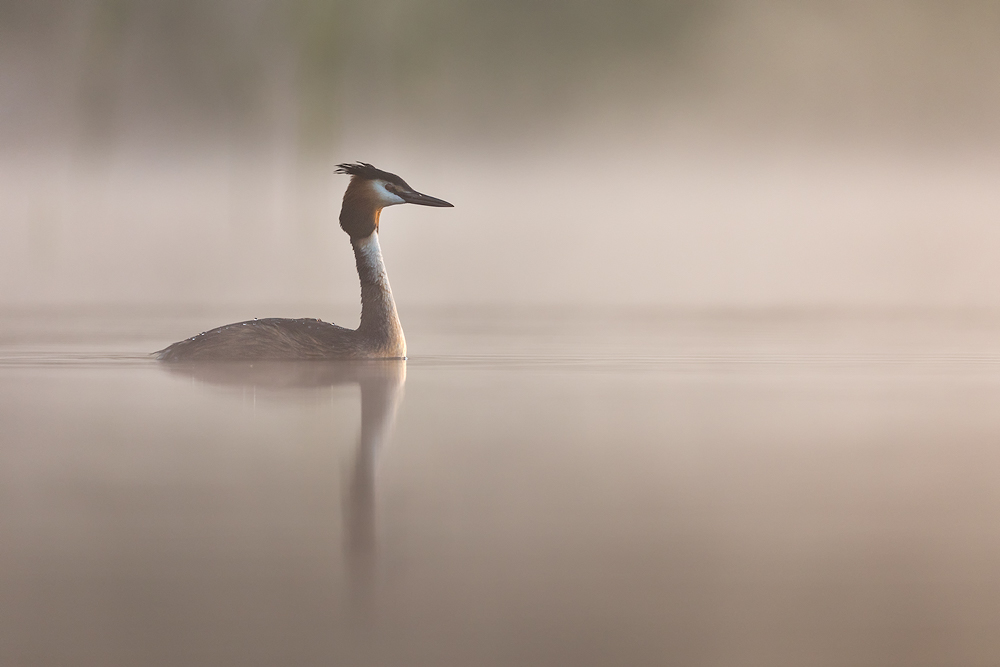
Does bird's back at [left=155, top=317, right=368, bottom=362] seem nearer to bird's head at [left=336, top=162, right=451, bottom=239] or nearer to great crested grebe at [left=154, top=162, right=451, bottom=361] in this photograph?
great crested grebe at [left=154, top=162, right=451, bottom=361]

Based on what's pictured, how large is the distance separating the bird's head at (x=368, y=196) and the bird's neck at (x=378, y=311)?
244mm

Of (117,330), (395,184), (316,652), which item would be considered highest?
(395,184)

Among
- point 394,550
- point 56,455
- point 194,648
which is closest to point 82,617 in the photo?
point 194,648

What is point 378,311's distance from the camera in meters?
6.11

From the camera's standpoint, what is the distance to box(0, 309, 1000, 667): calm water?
1278 mm

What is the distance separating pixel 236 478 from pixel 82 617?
0.94 m

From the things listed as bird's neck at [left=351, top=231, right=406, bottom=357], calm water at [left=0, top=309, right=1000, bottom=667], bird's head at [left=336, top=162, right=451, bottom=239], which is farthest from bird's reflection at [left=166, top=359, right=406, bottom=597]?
bird's head at [left=336, top=162, right=451, bottom=239]

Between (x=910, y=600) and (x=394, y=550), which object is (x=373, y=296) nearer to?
(x=394, y=550)

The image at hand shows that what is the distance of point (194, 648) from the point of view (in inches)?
48.1

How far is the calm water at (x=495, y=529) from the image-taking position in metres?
1.28

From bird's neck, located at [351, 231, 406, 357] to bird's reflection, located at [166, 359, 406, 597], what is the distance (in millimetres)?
118

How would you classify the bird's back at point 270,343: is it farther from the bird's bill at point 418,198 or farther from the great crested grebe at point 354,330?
the bird's bill at point 418,198

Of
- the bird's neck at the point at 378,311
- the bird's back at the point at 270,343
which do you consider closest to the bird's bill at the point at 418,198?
the bird's neck at the point at 378,311

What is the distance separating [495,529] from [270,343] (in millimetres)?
4249
